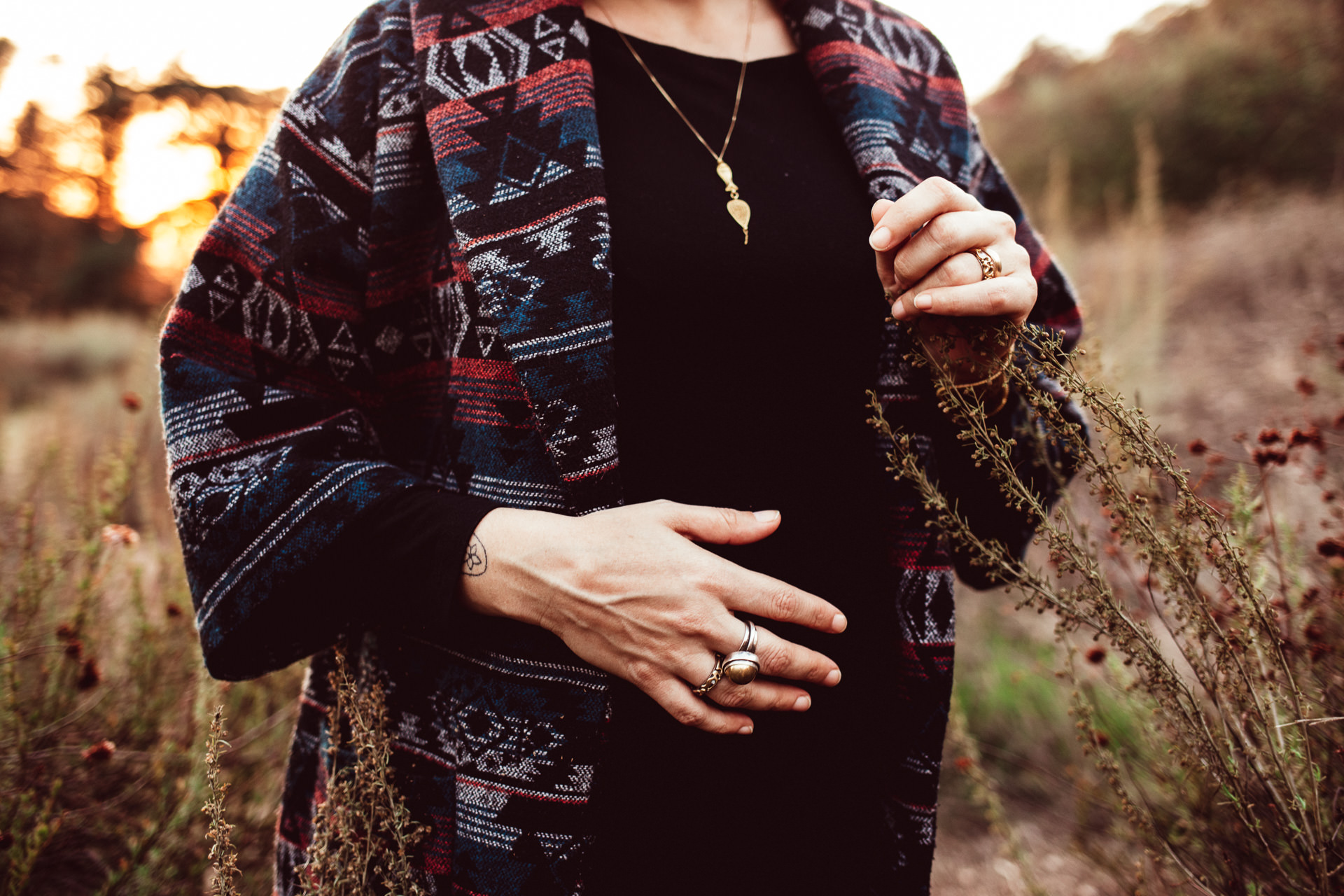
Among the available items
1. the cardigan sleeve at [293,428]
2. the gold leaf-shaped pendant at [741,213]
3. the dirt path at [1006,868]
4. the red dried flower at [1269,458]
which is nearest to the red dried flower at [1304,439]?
the red dried flower at [1269,458]

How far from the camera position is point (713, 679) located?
0.90 metres

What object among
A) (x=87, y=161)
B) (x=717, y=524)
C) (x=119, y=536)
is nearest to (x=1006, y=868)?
(x=717, y=524)

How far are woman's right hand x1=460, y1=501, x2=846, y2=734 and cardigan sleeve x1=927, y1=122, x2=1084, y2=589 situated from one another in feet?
1.33

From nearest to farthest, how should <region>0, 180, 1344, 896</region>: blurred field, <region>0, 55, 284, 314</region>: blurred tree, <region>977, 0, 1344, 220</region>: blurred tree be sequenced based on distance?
<region>0, 180, 1344, 896</region>: blurred field, <region>977, 0, 1344, 220</region>: blurred tree, <region>0, 55, 284, 314</region>: blurred tree

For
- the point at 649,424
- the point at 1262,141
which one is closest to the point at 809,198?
the point at 649,424

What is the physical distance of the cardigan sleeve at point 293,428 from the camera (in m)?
0.95

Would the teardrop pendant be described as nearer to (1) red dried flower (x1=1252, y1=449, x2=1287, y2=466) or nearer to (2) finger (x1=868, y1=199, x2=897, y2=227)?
(2) finger (x1=868, y1=199, x2=897, y2=227)

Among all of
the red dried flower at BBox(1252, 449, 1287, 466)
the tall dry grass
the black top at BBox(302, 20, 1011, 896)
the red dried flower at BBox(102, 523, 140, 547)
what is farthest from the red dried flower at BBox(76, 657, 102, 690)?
the red dried flower at BBox(1252, 449, 1287, 466)

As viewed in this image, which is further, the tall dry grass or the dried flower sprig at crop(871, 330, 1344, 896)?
the tall dry grass

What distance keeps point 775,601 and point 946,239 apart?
53 cm

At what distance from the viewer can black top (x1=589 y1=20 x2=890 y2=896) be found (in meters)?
1.00

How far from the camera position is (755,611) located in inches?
37.0

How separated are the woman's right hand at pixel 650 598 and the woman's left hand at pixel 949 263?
0.41 m

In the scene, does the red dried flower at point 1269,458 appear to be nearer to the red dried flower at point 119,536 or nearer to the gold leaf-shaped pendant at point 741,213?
the gold leaf-shaped pendant at point 741,213
